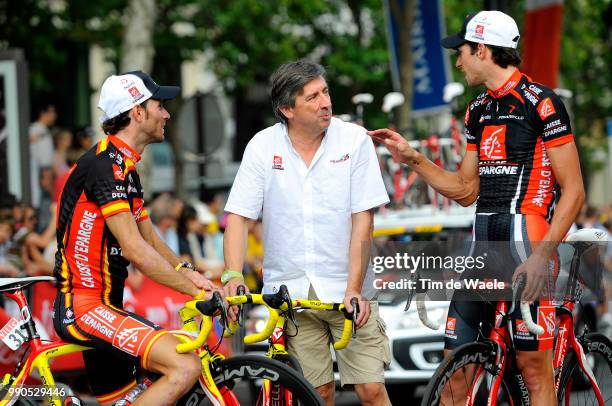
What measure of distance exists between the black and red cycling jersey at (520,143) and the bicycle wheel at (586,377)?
0.90m

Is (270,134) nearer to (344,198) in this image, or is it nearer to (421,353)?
(344,198)

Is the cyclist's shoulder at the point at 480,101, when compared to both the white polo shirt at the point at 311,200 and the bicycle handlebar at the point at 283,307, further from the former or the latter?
the bicycle handlebar at the point at 283,307

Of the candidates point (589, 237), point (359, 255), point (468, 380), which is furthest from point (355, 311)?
point (589, 237)

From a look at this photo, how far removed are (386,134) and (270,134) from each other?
1.94 ft

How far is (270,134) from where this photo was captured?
252 inches

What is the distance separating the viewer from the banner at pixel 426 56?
58.7 feet

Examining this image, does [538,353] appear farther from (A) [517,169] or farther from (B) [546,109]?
(B) [546,109]

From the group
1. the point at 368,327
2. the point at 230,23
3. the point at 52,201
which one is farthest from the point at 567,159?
the point at 230,23

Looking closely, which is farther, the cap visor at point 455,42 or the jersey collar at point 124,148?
the cap visor at point 455,42

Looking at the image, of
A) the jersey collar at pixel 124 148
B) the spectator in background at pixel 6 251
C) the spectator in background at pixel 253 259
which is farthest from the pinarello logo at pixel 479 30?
the spectator in background at pixel 253 259

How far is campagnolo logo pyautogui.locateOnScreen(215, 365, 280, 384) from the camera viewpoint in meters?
5.72

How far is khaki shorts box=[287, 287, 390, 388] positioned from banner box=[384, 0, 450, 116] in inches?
452

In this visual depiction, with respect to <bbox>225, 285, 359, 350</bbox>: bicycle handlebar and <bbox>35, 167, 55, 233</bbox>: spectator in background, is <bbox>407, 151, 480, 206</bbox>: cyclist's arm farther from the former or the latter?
<bbox>35, 167, 55, 233</bbox>: spectator in background

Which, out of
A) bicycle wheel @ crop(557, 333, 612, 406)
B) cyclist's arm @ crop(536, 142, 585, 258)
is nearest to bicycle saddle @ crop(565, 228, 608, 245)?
cyclist's arm @ crop(536, 142, 585, 258)
